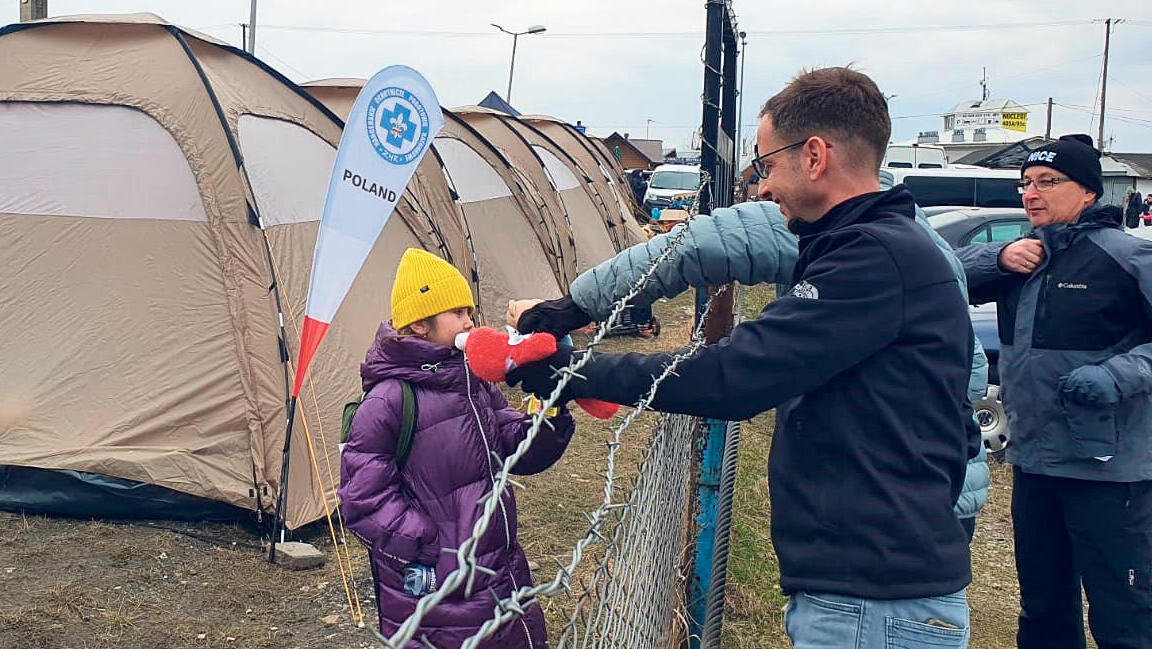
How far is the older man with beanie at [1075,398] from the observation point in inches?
126

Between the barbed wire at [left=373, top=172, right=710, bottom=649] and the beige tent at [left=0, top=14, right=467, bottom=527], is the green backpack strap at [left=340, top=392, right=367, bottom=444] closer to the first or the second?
the barbed wire at [left=373, top=172, right=710, bottom=649]

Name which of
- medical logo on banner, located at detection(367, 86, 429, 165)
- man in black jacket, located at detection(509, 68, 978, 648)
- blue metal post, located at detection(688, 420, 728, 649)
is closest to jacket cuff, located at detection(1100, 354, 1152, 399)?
blue metal post, located at detection(688, 420, 728, 649)

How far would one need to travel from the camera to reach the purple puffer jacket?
2.82 metres

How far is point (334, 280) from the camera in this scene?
4.46m

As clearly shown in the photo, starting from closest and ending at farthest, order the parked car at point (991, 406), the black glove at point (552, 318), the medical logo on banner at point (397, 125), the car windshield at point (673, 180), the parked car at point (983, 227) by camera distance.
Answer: the black glove at point (552, 318) < the medical logo on banner at point (397, 125) < the parked car at point (991, 406) < the parked car at point (983, 227) < the car windshield at point (673, 180)

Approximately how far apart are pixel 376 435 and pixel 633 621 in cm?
92

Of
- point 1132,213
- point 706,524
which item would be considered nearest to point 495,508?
point 706,524

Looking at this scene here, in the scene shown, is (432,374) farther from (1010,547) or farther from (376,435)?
(1010,547)

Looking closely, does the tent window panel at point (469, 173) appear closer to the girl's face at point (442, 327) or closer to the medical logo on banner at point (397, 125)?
the medical logo on banner at point (397, 125)

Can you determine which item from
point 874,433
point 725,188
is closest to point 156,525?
point 725,188

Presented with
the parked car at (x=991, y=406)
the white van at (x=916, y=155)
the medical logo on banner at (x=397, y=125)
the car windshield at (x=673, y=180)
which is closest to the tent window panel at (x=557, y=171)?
the parked car at (x=991, y=406)

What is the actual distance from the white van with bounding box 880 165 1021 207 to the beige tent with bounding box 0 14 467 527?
38.8 ft

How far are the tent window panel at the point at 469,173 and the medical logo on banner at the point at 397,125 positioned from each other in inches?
194

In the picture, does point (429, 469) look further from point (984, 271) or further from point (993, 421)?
point (993, 421)
